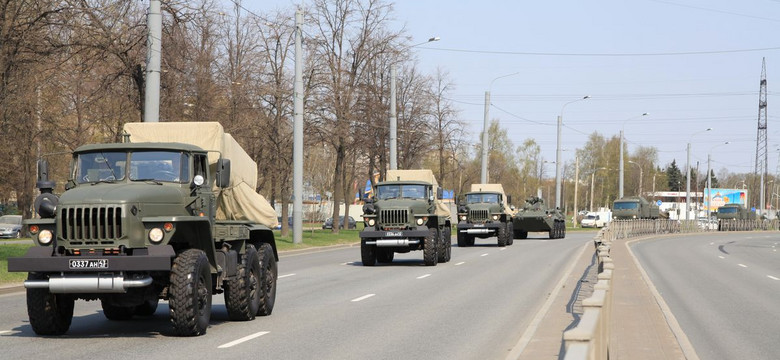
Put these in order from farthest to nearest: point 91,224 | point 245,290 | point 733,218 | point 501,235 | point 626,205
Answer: point 733,218, point 626,205, point 501,235, point 245,290, point 91,224

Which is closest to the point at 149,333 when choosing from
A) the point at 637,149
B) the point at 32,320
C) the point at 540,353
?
the point at 32,320

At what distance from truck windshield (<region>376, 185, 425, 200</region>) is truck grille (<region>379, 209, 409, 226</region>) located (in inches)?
45.9

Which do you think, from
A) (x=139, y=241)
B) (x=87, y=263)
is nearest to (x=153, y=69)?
(x=139, y=241)

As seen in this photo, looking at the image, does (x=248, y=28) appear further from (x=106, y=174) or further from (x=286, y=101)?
(x=106, y=174)

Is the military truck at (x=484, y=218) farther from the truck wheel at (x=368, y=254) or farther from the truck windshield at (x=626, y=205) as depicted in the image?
the truck windshield at (x=626, y=205)

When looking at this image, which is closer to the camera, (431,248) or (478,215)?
(431,248)

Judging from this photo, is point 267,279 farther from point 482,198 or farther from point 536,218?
point 536,218

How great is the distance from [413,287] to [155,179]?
9.40 meters

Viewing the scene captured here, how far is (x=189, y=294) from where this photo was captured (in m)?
12.4

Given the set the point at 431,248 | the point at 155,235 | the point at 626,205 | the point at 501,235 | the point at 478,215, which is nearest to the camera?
the point at 155,235

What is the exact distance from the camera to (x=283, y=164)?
5191 centimetres

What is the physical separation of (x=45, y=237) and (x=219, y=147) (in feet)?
11.9

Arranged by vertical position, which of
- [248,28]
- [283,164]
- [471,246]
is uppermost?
[248,28]

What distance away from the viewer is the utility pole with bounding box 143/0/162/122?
2323cm
